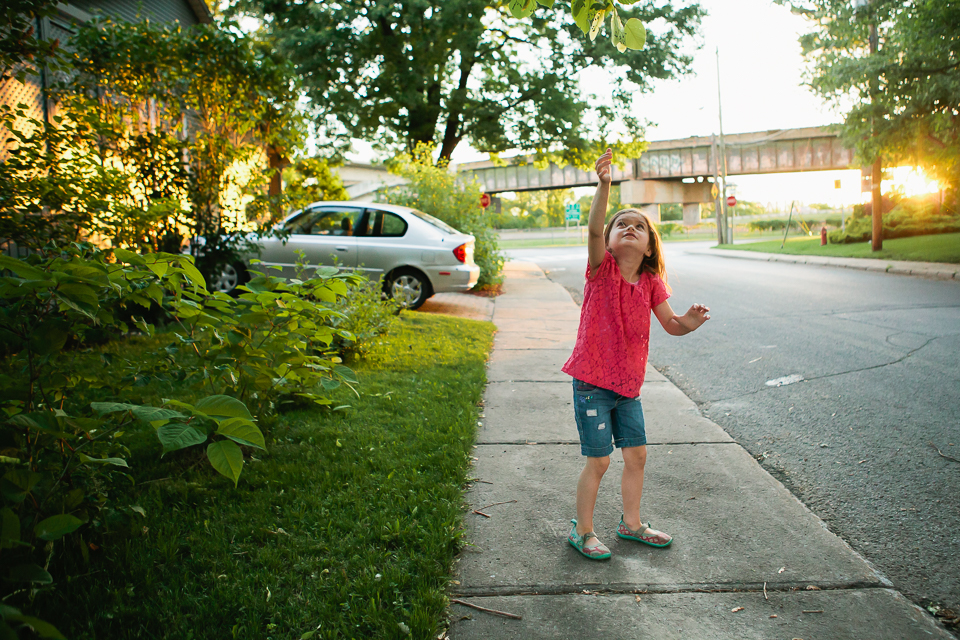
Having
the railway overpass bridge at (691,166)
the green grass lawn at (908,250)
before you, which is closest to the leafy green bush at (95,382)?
the green grass lawn at (908,250)

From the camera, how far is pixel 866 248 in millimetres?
22203

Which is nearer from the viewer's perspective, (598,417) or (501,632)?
(501,632)

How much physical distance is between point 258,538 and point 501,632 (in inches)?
47.4

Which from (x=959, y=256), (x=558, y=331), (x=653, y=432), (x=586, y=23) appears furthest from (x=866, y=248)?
(x=586, y=23)

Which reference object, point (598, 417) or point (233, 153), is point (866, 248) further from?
point (598, 417)

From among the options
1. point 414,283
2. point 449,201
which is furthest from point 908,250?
point 414,283

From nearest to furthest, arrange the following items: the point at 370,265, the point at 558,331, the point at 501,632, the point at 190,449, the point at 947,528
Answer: the point at 501,632
the point at 947,528
the point at 190,449
the point at 558,331
the point at 370,265

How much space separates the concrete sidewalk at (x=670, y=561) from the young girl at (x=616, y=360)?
0.20 meters

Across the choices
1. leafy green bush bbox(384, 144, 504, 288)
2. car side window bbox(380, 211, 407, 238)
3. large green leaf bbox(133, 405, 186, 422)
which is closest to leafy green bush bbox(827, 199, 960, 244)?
leafy green bush bbox(384, 144, 504, 288)

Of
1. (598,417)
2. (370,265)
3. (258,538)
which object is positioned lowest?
(258,538)

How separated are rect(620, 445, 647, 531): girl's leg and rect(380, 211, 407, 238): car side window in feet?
26.6

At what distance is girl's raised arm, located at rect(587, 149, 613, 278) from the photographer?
2.73 m

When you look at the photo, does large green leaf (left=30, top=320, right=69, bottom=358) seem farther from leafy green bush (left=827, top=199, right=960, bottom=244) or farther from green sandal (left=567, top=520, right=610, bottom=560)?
leafy green bush (left=827, top=199, right=960, bottom=244)

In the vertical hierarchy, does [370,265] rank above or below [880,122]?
below
